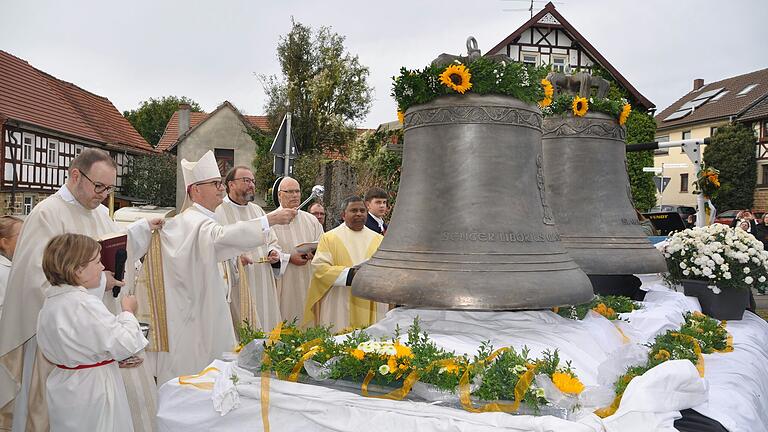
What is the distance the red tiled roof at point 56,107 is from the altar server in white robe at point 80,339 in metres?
25.3

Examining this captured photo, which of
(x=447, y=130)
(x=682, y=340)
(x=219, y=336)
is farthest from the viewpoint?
(x=219, y=336)

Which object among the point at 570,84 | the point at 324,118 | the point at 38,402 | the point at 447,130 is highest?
the point at 324,118

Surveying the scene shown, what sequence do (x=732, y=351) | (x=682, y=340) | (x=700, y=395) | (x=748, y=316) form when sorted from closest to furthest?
1. (x=700, y=395)
2. (x=682, y=340)
3. (x=732, y=351)
4. (x=748, y=316)


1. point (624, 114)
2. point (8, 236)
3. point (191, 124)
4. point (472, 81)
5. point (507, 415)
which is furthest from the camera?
point (191, 124)

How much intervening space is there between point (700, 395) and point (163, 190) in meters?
36.7

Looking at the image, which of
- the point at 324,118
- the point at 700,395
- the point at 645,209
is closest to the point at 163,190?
the point at 324,118

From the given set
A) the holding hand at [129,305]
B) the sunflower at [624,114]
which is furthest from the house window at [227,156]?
the holding hand at [129,305]

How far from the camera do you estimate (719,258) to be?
544cm

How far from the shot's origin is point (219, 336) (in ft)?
16.3

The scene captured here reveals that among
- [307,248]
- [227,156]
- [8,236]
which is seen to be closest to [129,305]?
[8,236]

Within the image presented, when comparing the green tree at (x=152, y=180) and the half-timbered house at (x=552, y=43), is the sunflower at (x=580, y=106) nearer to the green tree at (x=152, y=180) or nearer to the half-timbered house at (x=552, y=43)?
the half-timbered house at (x=552, y=43)

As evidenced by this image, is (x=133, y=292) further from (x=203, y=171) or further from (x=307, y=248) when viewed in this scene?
(x=307, y=248)

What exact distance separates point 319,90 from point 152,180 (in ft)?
41.9

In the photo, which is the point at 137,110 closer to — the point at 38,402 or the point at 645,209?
the point at 645,209
